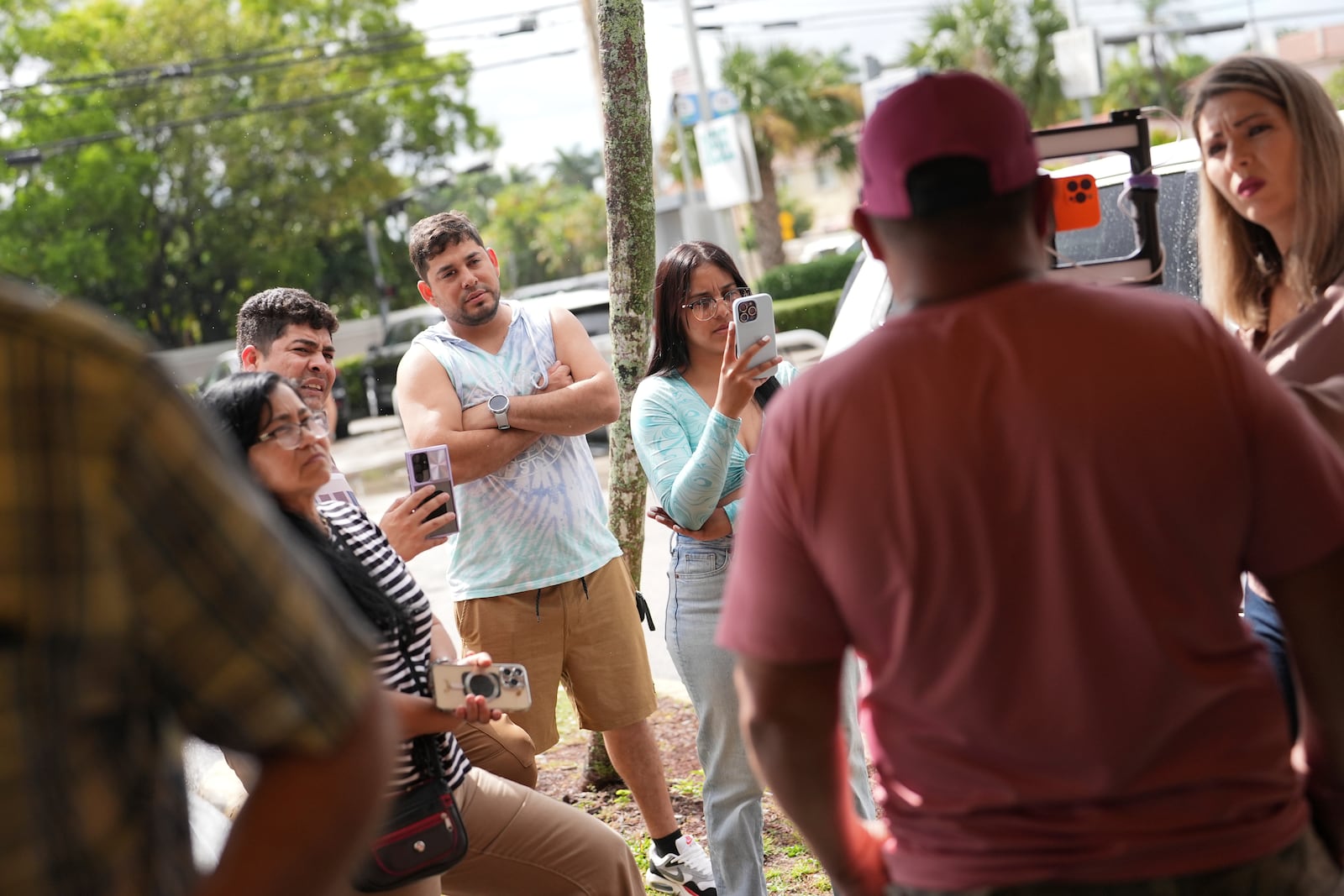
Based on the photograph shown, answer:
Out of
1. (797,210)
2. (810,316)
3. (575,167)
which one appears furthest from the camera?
(575,167)

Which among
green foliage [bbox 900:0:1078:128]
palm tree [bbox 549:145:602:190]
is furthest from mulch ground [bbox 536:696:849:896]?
palm tree [bbox 549:145:602:190]

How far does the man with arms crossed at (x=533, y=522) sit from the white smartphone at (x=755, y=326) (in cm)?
86

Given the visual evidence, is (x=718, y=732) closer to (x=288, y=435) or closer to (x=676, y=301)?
(x=676, y=301)

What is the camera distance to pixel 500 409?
4.05 metres

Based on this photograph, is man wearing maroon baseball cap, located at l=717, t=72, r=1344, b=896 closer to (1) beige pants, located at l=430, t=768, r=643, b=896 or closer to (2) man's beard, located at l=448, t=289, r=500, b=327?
(1) beige pants, located at l=430, t=768, r=643, b=896

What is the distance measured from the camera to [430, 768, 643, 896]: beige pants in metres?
2.80

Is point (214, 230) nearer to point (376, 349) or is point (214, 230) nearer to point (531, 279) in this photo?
point (376, 349)

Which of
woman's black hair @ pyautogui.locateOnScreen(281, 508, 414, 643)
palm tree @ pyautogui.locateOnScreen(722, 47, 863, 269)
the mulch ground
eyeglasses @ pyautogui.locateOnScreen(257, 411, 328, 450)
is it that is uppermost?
palm tree @ pyautogui.locateOnScreen(722, 47, 863, 269)

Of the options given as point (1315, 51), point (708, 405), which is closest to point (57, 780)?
point (708, 405)

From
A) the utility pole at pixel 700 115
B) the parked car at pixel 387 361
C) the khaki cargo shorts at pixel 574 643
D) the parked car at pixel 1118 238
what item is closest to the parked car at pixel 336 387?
the parked car at pixel 387 361

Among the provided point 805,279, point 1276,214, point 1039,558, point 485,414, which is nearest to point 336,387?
point 805,279

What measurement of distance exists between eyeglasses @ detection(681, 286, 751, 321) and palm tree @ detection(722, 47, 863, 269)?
114 ft

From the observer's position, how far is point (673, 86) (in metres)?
26.3

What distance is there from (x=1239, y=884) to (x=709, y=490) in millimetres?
1985
